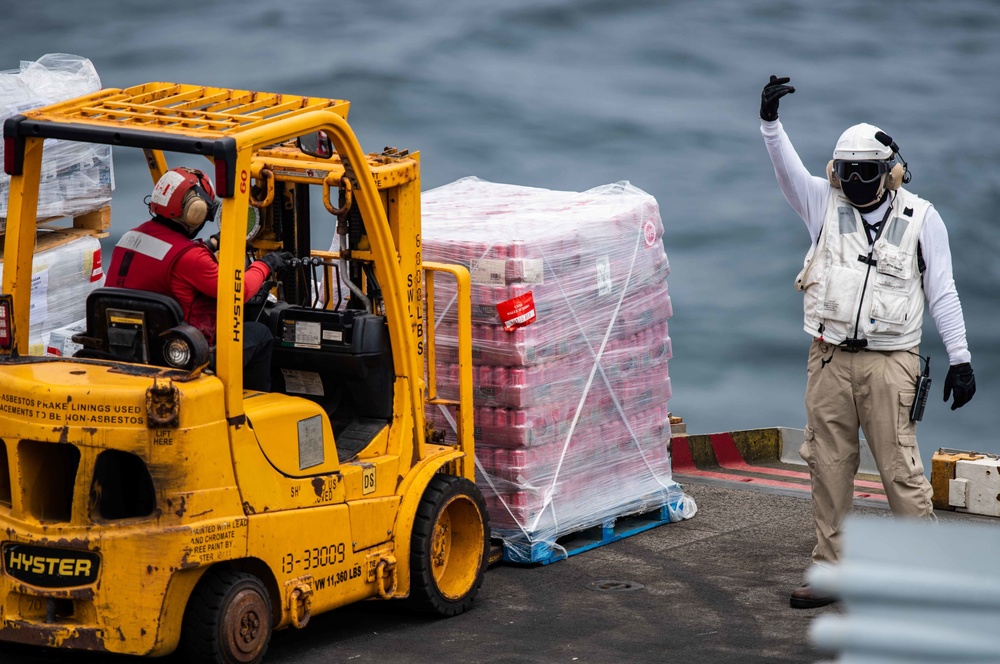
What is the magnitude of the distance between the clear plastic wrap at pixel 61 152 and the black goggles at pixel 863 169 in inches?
165

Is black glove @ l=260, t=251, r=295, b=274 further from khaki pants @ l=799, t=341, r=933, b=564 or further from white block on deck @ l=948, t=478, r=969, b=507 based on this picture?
white block on deck @ l=948, t=478, r=969, b=507

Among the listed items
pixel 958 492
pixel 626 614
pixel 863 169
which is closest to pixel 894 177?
pixel 863 169

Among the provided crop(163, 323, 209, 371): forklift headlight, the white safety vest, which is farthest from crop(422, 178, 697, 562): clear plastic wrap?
crop(163, 323, 209, 371): forklift headlight

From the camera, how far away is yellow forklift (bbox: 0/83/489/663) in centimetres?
511

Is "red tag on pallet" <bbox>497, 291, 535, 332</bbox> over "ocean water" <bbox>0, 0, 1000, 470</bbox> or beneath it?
beneath

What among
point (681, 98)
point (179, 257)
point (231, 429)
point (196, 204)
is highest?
point (681, 98)

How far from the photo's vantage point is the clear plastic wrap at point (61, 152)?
7758mm

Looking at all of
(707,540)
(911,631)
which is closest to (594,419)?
(707,540)

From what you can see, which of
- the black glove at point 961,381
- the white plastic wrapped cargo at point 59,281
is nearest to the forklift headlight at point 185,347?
the white plastic wrapped cargo at point 59,281

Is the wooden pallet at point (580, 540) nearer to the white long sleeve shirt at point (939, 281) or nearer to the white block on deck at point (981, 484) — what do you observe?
the white block on deck at point (981, 484)

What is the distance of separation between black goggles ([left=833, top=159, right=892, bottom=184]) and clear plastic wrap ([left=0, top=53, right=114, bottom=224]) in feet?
13.7

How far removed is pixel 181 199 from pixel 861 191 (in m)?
3.02

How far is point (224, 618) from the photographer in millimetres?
5285

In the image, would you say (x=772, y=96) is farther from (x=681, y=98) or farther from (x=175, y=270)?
(x=681, y=98)
